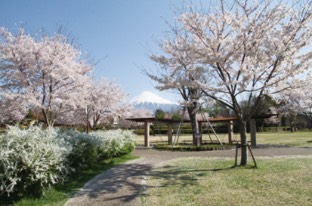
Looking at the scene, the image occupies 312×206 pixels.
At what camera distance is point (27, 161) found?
6148 millimetres

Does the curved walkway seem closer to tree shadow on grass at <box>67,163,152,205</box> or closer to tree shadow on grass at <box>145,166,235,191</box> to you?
tree shadow on grass at <box>67,163,152,205</box>

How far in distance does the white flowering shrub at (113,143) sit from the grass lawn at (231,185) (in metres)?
2.97

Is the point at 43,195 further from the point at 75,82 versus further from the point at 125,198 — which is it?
the point at 75,82

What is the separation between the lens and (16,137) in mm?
6598

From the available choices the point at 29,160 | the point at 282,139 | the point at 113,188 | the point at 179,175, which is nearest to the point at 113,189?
the point at 113,188

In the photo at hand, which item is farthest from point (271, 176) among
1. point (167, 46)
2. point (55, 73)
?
point (55, 73)

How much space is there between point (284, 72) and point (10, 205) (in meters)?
9.08

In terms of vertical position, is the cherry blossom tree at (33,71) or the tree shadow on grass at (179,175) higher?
the cherry blossom tree at (33,71)

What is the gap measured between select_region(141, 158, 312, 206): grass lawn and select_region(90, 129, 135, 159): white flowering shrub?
297 cm

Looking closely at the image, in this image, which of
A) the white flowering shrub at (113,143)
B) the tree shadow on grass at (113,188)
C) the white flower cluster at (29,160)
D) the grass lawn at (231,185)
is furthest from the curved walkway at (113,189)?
the white flowering shrub at (113,143)

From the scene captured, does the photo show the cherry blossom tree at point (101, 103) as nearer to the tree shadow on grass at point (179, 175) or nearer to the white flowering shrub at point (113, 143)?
the white flowering shrub at point (113, 143)

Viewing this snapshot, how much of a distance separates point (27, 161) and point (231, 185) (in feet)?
16.2

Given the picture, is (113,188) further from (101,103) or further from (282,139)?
(282,139)

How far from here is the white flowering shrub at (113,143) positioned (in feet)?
38.7
